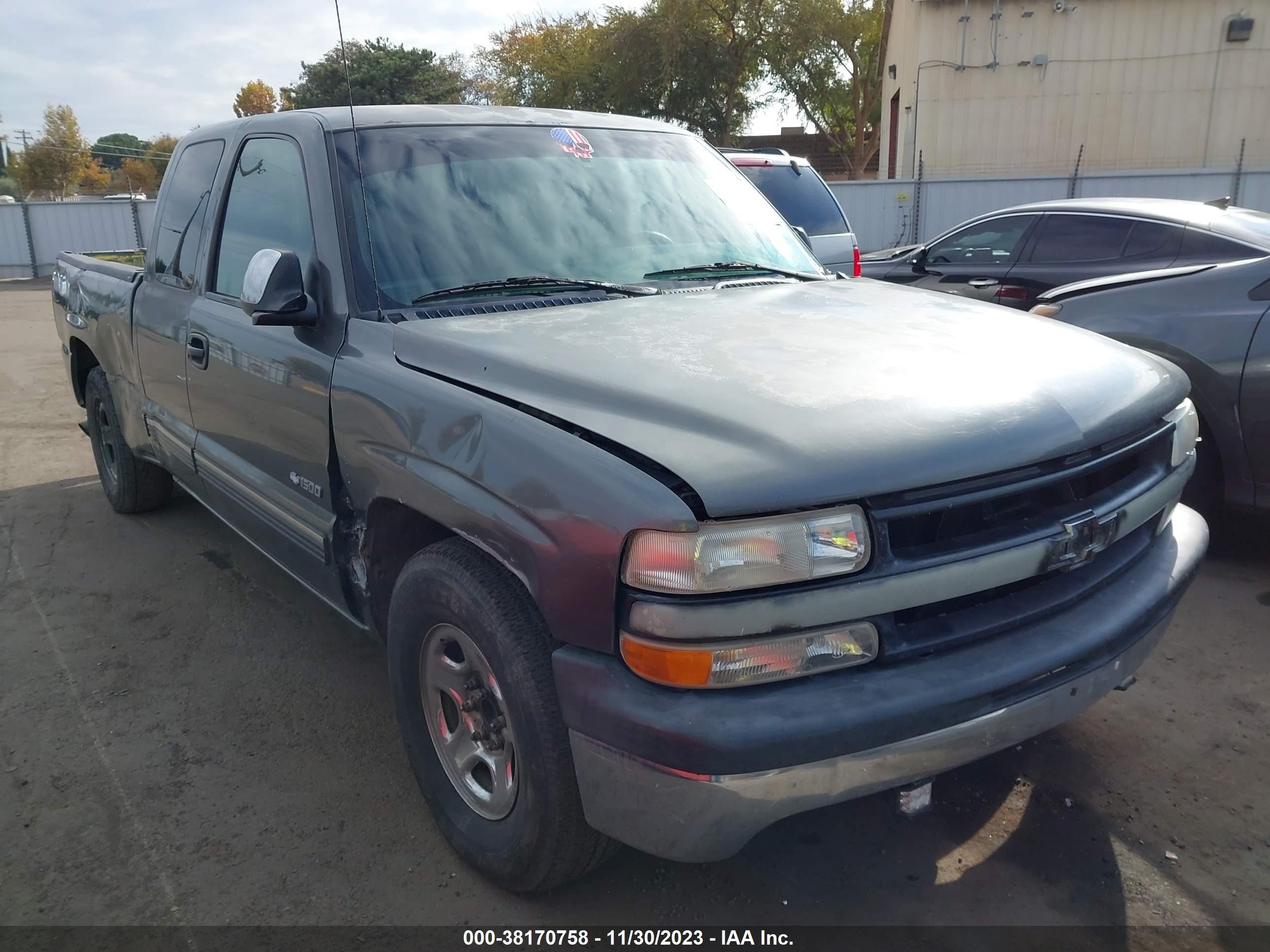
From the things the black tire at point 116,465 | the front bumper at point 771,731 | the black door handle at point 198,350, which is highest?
the black door handle at point 198,350

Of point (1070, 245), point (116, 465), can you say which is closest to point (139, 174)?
point (116, 465)

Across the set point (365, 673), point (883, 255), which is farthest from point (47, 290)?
point (365, 673)

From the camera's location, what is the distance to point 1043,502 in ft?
7.47

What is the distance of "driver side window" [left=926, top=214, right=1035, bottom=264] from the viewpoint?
286 inches

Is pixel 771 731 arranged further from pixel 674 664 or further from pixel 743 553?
pixel 743 553

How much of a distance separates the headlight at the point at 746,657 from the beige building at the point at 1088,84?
2327 centimetres

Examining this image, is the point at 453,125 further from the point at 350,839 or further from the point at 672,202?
the point at 350,839

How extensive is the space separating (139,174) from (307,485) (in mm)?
79835

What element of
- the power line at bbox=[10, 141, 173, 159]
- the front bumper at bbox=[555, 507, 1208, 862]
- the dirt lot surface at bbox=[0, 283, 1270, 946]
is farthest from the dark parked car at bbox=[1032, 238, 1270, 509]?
the power line at bbox=[10, 141, 173, 159]

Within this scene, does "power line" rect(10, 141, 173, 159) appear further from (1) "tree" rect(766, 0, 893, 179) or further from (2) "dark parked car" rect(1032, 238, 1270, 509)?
(2) "dark parked car" rect(1032, 238, 1270, 509)

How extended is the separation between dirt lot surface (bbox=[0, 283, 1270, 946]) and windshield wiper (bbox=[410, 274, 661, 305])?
4.87 ft

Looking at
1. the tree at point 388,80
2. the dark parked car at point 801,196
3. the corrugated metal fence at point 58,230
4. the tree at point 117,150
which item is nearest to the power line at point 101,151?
the tree at point 117,150

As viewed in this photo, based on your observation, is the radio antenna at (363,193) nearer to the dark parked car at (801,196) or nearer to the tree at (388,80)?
the dark parked car at (801,196)

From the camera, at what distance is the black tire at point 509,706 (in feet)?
6.88
